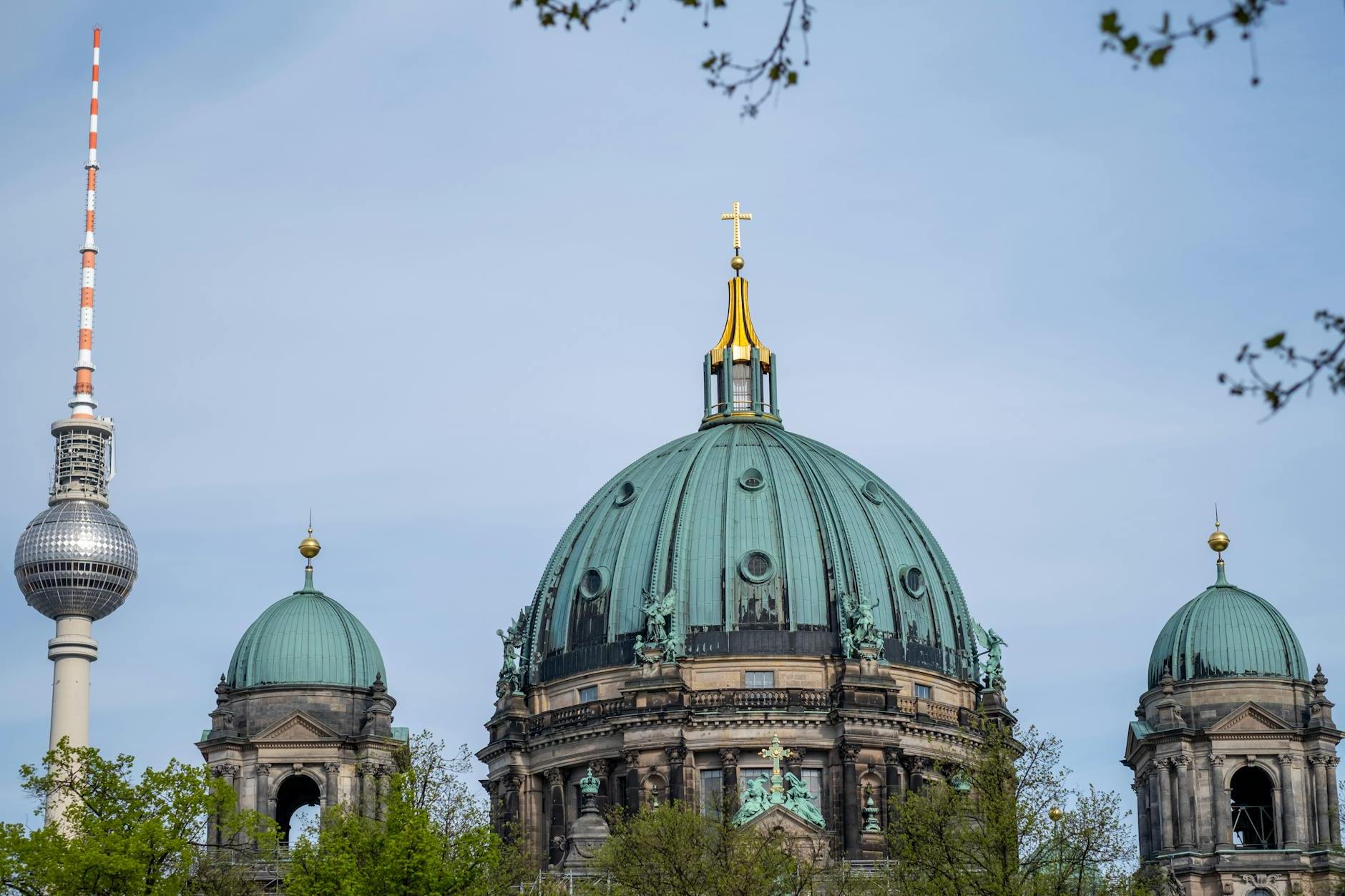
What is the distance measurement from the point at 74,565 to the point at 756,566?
70010 millimetres

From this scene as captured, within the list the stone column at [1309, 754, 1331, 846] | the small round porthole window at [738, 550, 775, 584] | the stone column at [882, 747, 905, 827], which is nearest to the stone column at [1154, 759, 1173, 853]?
the stone column at [1309, 754, 1331, 846]

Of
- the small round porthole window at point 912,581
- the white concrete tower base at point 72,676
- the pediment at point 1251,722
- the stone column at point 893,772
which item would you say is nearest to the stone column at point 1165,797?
the pediment at point 1251,722

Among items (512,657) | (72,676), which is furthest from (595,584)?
(72,676)

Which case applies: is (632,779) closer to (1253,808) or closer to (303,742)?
(303,742)

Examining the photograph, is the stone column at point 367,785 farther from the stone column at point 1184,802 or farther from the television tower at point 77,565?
the television tower at point 77,565

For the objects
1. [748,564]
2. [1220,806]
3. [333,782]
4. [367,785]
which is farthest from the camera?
[748,564]

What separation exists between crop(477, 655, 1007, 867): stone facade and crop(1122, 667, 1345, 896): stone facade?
9325mm

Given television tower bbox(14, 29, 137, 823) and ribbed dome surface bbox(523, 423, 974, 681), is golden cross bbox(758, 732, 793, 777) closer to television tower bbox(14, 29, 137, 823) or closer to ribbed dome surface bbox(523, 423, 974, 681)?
ribbed dome surface bbox(523, 423, 974, 681)

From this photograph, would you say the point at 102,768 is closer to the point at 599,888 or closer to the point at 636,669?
the point at 599,888

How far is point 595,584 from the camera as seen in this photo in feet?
338

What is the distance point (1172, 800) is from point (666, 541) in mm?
22341

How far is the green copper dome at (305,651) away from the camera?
325ft

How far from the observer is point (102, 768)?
212 feet

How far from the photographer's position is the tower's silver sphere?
157 meters
